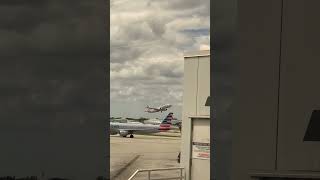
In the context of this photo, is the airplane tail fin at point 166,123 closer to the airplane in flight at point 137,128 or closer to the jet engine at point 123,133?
the airplane in flight at point 137,128

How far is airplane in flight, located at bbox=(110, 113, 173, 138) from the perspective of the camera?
48.7m

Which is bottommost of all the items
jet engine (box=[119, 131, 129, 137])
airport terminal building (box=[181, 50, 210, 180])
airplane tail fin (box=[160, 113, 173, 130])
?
jet engine (box=[119, 131, 129, 137])

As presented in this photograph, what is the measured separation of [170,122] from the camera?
5506cm

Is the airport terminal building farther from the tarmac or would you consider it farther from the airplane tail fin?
the airplane tail fin

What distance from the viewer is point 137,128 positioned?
50656 millimetres

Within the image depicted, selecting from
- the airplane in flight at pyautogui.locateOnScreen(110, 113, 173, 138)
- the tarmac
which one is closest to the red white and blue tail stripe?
the airplane in flight at pyautogui.locateOnScreen(110, 113, 173, 138)

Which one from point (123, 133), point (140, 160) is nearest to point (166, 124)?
point (123, 133)

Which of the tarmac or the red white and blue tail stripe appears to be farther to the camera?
the red white and blue tail stripe

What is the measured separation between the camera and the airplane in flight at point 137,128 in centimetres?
4869
